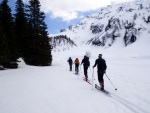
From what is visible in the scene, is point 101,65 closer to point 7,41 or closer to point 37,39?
point 7,41

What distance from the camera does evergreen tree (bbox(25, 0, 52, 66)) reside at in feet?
109

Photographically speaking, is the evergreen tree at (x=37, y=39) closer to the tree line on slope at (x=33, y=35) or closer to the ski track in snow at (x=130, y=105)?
the tree line on slope at (x=33, y=35)

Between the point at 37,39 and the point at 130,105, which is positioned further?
the point at 37,39

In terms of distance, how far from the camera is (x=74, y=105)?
7660 mm

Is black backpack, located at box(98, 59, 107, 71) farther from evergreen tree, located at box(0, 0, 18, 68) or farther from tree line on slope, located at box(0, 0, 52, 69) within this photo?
tree line on slope, located at box(0, 0, 52, 69)

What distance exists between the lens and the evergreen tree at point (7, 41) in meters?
21.9

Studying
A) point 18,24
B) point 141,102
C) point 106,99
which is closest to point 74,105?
point 106,99

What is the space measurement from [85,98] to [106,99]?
1094mm

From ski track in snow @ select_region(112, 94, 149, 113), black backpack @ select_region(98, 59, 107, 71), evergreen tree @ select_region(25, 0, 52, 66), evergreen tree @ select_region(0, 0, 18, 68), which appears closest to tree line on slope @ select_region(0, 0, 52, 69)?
evergreen tree @ select_region(25, 0, 52, 66)

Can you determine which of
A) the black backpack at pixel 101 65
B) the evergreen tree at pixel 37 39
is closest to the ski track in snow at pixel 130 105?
the black backpack at pixel 101 65

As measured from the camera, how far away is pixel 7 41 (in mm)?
23531

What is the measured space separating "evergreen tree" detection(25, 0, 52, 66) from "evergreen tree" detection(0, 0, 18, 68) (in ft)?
23.0

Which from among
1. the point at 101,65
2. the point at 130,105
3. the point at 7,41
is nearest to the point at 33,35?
the point at 7,41

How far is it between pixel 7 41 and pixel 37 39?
422 inches
